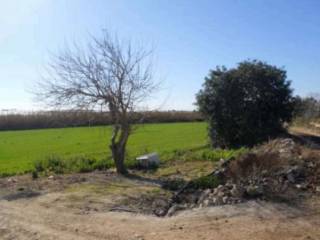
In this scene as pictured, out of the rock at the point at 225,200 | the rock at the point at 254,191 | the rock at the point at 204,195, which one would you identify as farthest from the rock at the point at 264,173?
the rock at the point at 225,200

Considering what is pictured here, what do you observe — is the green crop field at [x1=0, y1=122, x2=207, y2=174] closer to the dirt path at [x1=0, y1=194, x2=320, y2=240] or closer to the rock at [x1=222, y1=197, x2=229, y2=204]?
the rock at [x1=222, y1=197, x2=229, y2=204]

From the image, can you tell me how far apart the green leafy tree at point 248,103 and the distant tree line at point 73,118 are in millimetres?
1773

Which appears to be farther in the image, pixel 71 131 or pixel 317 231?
pixel 71 131

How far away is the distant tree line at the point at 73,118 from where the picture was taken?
45.2ft

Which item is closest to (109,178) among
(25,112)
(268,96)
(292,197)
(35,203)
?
(35,203)

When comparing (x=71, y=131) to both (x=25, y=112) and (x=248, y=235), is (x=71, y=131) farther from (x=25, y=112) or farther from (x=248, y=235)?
(x=248, y=235)

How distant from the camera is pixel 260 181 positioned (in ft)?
28.3

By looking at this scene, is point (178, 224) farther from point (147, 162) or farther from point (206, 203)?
point (147, 162)

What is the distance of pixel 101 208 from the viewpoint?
8.31 meters

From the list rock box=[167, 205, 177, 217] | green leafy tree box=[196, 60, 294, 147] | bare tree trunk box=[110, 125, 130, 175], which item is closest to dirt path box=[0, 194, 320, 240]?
rock box=[167, 205, 177, 217]

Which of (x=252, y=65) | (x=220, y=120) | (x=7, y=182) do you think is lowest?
(x=7, y=182)

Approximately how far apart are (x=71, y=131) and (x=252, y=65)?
2808 cm

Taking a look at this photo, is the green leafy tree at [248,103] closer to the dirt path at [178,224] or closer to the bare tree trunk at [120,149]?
the bare tree trunk at [120,149]

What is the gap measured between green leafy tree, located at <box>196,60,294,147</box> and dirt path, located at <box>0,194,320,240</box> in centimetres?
1342
